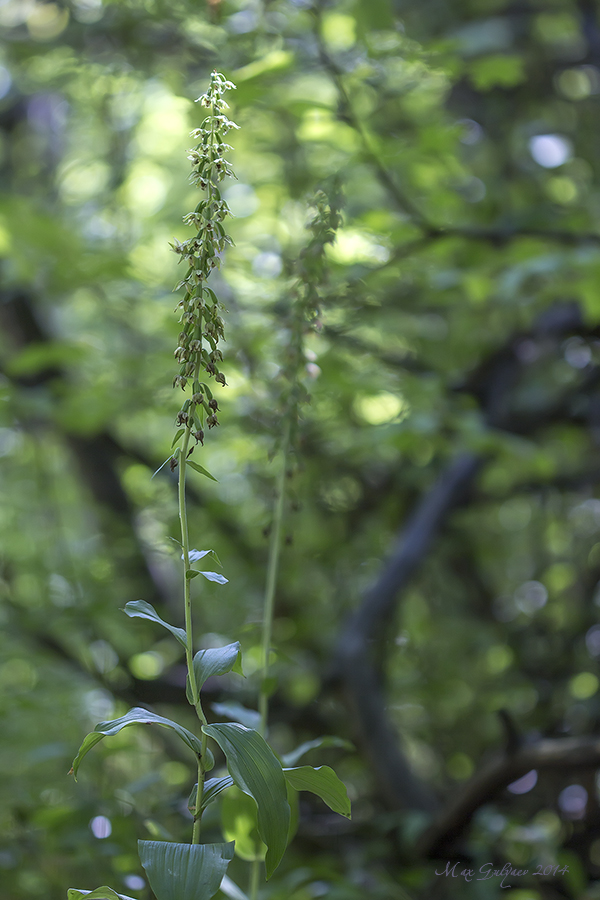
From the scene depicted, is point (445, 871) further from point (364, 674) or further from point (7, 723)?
point (7, 723)

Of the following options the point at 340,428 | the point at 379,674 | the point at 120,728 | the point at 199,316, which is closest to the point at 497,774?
the point at 379,674

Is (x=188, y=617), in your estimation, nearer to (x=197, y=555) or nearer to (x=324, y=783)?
(x=197, y=555)

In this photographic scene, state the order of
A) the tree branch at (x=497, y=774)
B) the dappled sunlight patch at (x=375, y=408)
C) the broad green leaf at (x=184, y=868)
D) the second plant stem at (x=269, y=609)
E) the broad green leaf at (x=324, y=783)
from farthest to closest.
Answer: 1. the dappled sunlight patch at (x=375, y=408)
2. the tree branch at (x=497, y=774)
3. the second plant stem at (x=269, y=609)
4. the broad green leaf at (x=324, y=783)
5. the broad green leaf at (x=184, y=868)

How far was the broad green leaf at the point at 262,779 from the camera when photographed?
67 cm

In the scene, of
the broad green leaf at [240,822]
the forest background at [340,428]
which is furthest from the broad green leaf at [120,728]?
the forest background at [340,428]

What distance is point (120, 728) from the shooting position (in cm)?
69

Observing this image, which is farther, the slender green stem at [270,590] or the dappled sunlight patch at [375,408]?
the dappled sunlight patch at [375,408]

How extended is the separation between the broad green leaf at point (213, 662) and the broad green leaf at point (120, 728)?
0.16ft

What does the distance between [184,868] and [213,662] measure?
0.20 m

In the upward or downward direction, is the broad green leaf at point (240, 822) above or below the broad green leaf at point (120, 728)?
below

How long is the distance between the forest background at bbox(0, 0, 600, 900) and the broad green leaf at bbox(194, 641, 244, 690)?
1.29 feet

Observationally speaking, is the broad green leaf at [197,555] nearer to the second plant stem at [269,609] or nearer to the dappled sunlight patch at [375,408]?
the second plant stem at [269,609]

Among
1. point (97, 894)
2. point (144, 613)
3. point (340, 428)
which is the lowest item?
point (340, 428)

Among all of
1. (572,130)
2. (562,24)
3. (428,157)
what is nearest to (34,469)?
(428,157)
